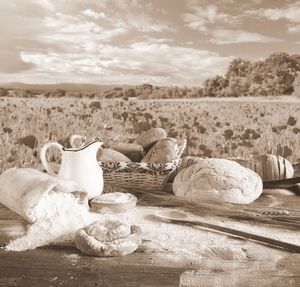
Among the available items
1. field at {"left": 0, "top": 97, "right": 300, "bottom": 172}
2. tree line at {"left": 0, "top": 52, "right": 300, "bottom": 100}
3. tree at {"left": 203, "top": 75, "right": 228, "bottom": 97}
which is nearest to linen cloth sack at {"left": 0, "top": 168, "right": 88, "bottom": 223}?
field at {"left": 0, "top": 97, "right": 300, "bottom": 172}

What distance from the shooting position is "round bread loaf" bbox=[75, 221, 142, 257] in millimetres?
913

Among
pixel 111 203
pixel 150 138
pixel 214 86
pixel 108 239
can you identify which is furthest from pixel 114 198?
pixel 214 86

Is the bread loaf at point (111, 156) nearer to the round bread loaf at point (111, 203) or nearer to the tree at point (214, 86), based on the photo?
the round bread loaf at point (111, 203)

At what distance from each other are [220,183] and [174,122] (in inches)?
40.6

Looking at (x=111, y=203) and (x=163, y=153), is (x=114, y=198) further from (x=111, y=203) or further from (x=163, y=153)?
(x=163, y=153)

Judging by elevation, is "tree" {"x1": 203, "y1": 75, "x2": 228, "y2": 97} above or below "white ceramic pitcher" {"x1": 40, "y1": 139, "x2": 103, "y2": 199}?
above

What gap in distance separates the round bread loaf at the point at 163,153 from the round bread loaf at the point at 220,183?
4.1 inches

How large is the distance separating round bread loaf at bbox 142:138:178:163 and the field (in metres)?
0.62

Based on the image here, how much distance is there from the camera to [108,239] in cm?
94

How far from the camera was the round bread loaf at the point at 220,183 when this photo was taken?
1.30 m

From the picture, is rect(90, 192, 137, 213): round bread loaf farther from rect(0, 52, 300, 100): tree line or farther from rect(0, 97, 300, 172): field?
rect(0, 52, 300, 100): tree line

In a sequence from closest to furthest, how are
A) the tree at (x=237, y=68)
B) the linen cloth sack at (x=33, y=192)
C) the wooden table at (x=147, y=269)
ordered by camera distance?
the wooden table at (x=147, y=269) < the linen cloth sack at (x=33, y=192) < the tree at (x=237, y=68)

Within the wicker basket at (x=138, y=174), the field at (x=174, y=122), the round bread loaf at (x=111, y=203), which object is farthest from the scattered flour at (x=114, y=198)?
the field at (x=174, y=122)

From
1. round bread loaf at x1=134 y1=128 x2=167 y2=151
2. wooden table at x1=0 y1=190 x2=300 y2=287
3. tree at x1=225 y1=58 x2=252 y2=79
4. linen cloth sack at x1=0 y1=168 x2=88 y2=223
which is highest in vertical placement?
tree at x1=225 y1=58 x2=252 y2=79
